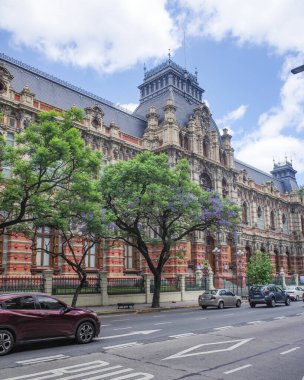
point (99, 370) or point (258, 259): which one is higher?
point (258, 259)

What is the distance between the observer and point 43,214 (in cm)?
2016

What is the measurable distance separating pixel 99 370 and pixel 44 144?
41.4ft

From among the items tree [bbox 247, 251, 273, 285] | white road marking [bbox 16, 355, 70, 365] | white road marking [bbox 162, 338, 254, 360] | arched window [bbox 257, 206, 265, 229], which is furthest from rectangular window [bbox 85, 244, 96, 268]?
arched window [bbox 257, 206, 265, 229]

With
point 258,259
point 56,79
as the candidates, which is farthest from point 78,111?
point 258,259

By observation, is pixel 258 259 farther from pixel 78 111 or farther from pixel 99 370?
pixel 99 370

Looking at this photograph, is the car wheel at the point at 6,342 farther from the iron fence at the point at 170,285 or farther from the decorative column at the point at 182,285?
the decorative column at the point at 182,285

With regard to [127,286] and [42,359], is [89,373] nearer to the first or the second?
[42,359]

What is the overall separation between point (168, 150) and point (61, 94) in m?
11.8

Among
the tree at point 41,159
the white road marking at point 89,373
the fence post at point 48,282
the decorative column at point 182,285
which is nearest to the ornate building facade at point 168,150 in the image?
the decorative column at point 182,285

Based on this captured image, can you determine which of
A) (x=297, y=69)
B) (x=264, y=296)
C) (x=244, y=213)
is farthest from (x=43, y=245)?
(x=244, y=213)

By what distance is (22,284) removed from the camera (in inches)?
991

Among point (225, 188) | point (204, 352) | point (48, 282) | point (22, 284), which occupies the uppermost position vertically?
point (225, 188)

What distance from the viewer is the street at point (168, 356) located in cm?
837

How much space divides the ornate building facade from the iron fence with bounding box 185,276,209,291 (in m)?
1.78
